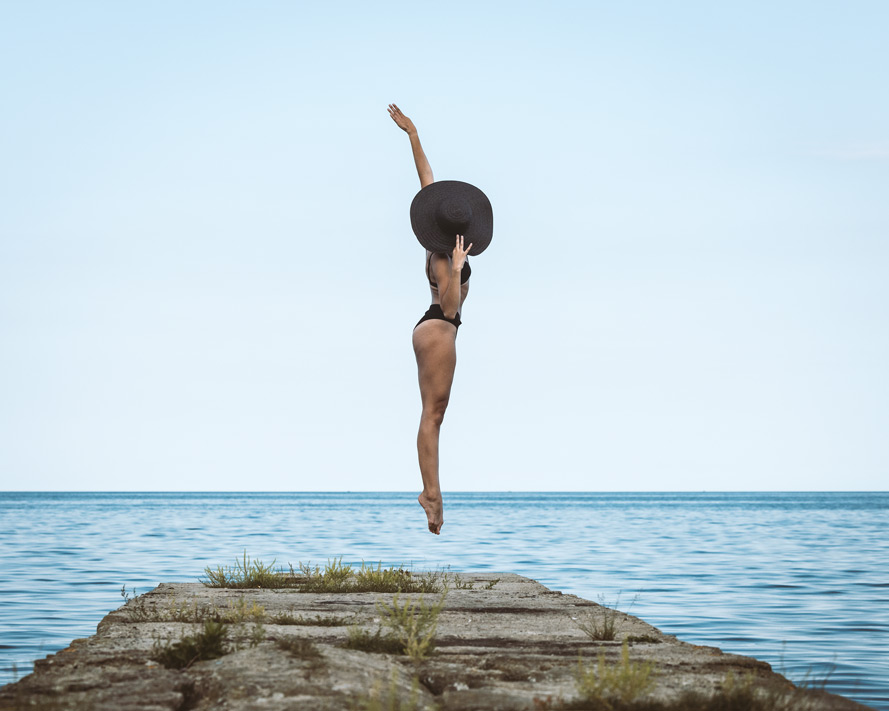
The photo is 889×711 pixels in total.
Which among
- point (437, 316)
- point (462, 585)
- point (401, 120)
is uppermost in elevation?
point (401, 120)

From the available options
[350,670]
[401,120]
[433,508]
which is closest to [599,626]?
[433,508]

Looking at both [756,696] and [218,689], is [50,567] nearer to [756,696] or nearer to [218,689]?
[218,689]

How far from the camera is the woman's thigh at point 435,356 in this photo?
6625 millimetres

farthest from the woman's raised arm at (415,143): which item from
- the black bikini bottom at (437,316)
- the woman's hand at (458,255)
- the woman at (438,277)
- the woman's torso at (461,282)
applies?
the black bikini bottom at (437,316)

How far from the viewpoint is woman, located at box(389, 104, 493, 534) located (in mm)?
6461

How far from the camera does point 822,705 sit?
12.5 ft

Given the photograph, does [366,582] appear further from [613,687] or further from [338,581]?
[613,687]

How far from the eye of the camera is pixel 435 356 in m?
6.63

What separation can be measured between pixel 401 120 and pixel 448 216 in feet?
3.35

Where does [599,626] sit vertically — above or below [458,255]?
below

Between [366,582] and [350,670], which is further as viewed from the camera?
[366,582]

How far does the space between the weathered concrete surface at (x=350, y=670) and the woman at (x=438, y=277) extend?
3.99 ft

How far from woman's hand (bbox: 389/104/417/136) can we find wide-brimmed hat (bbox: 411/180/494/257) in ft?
2.10

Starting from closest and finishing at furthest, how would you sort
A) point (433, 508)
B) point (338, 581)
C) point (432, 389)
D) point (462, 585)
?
point (432, 389) → point (433, 508) → point (338, 581) → point (462, 585)
